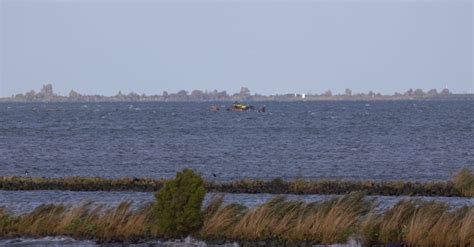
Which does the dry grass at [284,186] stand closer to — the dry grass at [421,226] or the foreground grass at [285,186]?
the foreground grass at [285,186]

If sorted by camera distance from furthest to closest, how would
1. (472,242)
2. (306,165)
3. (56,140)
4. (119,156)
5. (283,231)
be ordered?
(56,140), (119,156), (306,165), (283,231), (472,242)

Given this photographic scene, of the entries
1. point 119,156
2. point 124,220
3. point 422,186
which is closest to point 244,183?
point 422,186

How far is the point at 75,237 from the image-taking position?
2617 centimetres

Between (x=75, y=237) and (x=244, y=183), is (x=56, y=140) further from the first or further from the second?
(x=75, y=237)

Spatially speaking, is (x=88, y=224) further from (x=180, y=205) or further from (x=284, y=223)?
(x=284, y=223)

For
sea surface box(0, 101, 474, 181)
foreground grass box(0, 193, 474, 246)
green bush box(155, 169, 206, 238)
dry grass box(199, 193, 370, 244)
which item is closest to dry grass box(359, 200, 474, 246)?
foreground grass box(0, 193, 474, 246)

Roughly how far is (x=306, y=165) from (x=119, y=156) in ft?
48.6

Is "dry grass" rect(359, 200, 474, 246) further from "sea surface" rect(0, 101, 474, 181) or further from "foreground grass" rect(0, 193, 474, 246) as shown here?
"sea surface" rect(0, 101, 474, 181)

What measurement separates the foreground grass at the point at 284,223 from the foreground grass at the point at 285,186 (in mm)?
9997

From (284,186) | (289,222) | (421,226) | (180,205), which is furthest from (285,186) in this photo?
(421,226)

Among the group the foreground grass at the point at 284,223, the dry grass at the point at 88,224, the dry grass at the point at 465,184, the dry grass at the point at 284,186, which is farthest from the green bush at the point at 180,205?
the dry grass at the point at 465,184

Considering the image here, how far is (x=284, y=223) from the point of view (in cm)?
2559

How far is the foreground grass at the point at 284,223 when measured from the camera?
80.4ft

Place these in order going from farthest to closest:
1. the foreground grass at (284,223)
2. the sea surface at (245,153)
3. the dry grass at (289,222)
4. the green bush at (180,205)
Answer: the sea surface at (245,153), the green bush at (180,205), the dry grass at (289,222), the foreground grass at (284,223)
